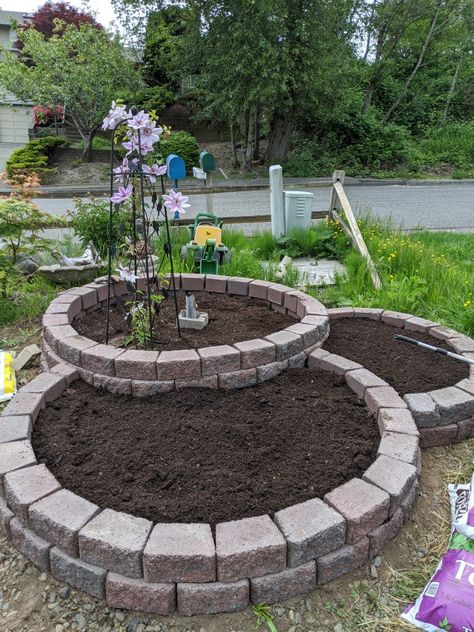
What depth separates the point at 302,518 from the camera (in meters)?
1.72

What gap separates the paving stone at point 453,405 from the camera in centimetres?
247

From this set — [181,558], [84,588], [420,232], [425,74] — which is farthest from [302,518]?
[425,74]

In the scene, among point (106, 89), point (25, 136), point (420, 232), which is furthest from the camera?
point (25, 136)

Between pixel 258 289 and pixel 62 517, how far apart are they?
228cm

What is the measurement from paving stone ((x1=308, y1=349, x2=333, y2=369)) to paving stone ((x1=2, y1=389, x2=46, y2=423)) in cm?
142

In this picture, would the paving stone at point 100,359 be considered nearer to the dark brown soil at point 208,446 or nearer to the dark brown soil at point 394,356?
the dark brown soil at point 208,446

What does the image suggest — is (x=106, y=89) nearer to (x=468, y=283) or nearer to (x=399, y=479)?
(x=468, y=283)

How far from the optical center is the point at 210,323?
3.27 m

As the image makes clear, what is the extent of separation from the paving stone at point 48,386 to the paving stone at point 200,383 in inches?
23.4

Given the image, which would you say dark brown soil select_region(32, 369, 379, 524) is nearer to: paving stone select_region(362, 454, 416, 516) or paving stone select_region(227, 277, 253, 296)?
paving stone select_region(362, 454, 416, 516)

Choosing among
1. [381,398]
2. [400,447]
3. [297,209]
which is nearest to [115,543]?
[400,447]

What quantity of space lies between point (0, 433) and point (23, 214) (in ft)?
8.71

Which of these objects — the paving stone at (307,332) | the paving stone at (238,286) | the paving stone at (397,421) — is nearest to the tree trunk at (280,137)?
the paving stone at (238,286)

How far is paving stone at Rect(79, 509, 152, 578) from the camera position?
63.4 inches
